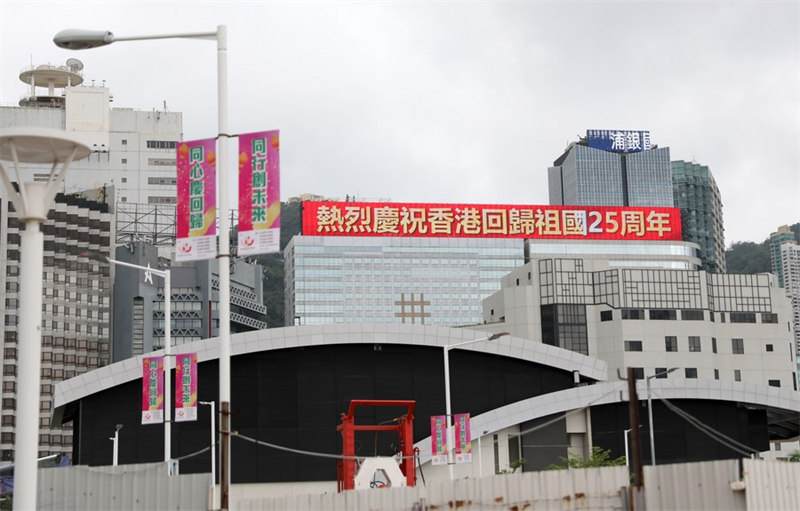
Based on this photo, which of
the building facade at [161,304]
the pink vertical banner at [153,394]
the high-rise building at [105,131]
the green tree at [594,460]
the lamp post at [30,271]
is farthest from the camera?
the high-rise building at [105,131]

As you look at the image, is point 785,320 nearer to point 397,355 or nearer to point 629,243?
point 629,243

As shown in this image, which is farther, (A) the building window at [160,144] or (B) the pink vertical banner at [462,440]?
(A) the building window at [160,144]

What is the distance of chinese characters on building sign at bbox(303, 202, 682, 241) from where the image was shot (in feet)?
534

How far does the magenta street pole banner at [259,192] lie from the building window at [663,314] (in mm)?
127776

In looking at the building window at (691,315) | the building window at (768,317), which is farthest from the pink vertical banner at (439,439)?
the building window at (768,317)

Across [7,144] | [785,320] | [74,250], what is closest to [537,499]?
[7,144]

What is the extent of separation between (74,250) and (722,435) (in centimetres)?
11188

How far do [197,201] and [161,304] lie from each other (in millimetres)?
149814

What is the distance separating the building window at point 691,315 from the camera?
150m

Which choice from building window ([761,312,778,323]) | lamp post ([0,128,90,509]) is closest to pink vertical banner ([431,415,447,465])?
lamp post ([0,128,90,509])

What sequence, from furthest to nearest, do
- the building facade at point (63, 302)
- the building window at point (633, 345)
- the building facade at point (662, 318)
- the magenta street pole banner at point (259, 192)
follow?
1. the building facade at point (63, 302)
2. the building facade at point (662, 318)
3. the building window at point (633, 345)
4. the magenta street pole banner at point (259, 192)

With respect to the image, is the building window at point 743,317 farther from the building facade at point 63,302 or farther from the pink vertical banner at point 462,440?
the pink vertical banner at point 462,440

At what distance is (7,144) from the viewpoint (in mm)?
24422

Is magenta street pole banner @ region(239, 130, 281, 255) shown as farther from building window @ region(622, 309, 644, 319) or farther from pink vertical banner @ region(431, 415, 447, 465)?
building window @ region(622, 309, 644, 319)
